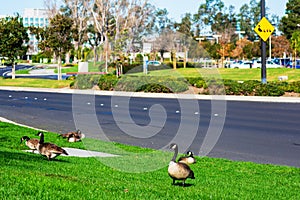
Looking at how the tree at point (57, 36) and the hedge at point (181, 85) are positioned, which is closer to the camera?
the hedge at point (181, 85)

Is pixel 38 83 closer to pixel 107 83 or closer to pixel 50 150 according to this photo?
pixel 107 83

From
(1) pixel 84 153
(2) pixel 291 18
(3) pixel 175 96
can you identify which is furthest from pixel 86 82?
(2) pixel 291 18

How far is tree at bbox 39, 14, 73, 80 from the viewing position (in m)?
48.8

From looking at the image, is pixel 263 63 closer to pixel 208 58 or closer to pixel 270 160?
pixel 270 160

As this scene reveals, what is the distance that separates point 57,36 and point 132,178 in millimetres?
41093

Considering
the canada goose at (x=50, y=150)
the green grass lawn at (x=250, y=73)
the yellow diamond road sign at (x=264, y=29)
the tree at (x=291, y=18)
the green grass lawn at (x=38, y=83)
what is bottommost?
the canada goose at (x=50, y=150)

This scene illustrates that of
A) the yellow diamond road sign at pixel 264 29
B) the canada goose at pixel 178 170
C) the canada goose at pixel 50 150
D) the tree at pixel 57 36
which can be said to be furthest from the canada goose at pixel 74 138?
the tree at pixel 57 36

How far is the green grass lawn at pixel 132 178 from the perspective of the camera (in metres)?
6.99

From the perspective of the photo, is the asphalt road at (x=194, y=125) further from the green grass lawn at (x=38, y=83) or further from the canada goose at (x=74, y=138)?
the green grass lawn at (x=38, y=83)

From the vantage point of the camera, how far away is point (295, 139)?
1600 centimetres

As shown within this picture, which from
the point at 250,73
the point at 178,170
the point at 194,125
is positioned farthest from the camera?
the point at 250,73

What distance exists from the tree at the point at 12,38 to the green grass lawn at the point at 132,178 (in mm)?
40151

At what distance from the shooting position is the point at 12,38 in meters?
52.9

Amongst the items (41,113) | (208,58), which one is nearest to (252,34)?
(208,58)
